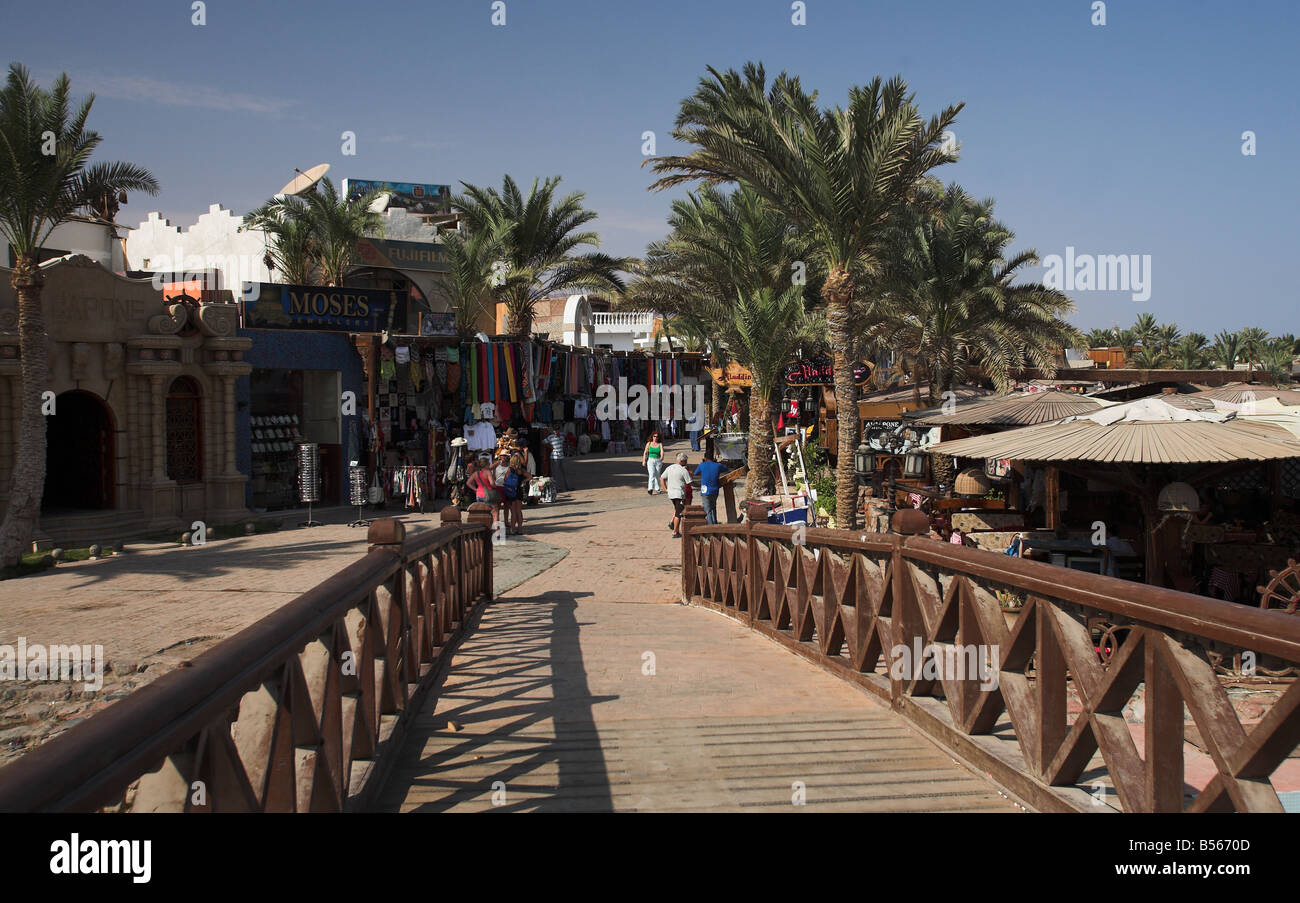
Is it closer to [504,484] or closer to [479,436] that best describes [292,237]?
[479,436]

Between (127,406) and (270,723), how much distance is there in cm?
1706

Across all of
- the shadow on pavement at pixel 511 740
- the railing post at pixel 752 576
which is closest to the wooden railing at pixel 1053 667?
the railing post at pixel 752 576

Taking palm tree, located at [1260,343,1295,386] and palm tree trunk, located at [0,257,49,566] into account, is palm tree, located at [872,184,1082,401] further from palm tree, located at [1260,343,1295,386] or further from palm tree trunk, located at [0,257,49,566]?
palm tree, located at [1260,343,1295,386]

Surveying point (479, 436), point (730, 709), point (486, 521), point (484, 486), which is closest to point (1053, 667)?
point (730, 709)

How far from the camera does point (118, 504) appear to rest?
17.8 metres

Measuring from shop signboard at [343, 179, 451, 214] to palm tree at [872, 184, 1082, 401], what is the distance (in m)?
24.3

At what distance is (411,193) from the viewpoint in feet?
143

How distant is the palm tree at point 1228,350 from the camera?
5409 centimetres

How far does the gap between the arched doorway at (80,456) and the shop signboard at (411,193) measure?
23.4 metres

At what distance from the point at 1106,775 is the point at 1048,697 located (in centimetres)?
47

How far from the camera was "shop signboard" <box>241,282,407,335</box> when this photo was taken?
20.3 m
